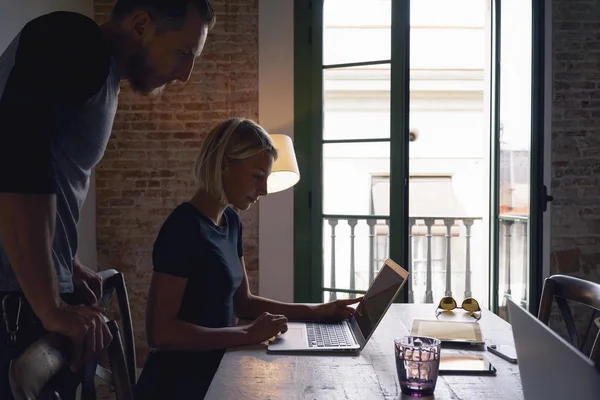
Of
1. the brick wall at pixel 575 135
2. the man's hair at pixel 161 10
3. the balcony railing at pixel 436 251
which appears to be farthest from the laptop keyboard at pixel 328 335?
the balcony railing at pixel 436 251

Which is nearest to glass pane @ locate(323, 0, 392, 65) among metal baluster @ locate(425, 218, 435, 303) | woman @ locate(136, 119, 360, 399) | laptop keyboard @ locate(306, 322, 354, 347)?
woman @ locate(136, 119, 360, 399)

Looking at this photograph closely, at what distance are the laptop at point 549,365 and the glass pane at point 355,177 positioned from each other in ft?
8.86

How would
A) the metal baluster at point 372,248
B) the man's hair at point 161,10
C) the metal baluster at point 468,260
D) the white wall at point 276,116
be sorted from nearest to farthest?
1. the man's hair at point 161,10
2. the white wall at point 276,116
3. the metal baluster at point 372,248
4. the metal baluster at point 468,260

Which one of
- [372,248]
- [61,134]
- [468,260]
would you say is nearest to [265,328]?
[61,134]

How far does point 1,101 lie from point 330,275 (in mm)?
3465

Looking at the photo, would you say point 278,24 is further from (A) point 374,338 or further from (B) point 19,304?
(B) point 19,304

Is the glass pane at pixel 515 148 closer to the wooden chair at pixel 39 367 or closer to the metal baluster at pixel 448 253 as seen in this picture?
the metal baluster at pixel 448 253

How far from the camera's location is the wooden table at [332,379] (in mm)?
1177

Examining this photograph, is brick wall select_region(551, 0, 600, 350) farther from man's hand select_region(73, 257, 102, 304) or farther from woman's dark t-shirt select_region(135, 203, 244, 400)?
man's hand select_region(73, 257, 102, 304)

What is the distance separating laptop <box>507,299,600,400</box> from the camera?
2.09 ft

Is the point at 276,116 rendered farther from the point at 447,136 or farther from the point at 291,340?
the point at 447,136

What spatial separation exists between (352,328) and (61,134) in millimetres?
1060

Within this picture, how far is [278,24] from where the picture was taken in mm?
3848

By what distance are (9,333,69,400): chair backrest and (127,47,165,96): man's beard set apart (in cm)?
71
